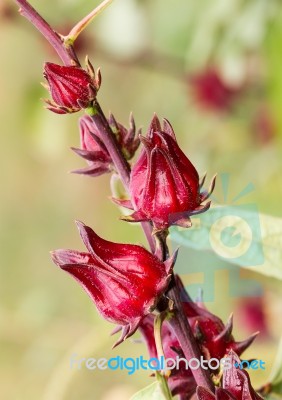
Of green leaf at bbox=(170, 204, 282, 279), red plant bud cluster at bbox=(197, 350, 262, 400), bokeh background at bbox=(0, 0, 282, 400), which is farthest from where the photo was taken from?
bokeh background at bbox=(0, 0, 282, 400)

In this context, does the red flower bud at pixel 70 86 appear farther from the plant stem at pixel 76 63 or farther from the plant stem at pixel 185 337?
the plant stem at pixel 185 337

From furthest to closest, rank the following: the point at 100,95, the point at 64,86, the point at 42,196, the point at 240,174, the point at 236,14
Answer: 1. the point at 42,196
2. the point at 100,95
3. the point at 240,174
4. the point at 236,14
5. the point at 64,86

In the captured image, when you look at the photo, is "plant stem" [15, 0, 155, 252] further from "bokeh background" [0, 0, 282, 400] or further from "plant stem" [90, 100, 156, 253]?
"bokeh background" [0, 0, 282, 400]

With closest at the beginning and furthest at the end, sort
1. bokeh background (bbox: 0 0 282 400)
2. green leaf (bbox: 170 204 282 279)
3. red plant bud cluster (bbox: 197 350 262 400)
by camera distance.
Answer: red plant bud cluster (bbox: 197 350 262 400) < green leaf (bbox: 170 204 282 279) < bokeh background (bbox: 0 0 282 400)

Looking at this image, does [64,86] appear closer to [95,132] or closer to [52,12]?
[95,132]

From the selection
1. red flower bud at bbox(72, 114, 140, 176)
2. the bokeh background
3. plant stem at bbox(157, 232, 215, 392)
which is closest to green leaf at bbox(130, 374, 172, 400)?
plant stem at bbox(157, 232, 215, 392)

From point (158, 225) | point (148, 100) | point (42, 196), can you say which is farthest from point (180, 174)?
point (42, 196)

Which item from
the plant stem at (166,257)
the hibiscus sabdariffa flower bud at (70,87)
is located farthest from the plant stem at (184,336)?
the hibiscus sabdariffa flower bud at (70,87)
